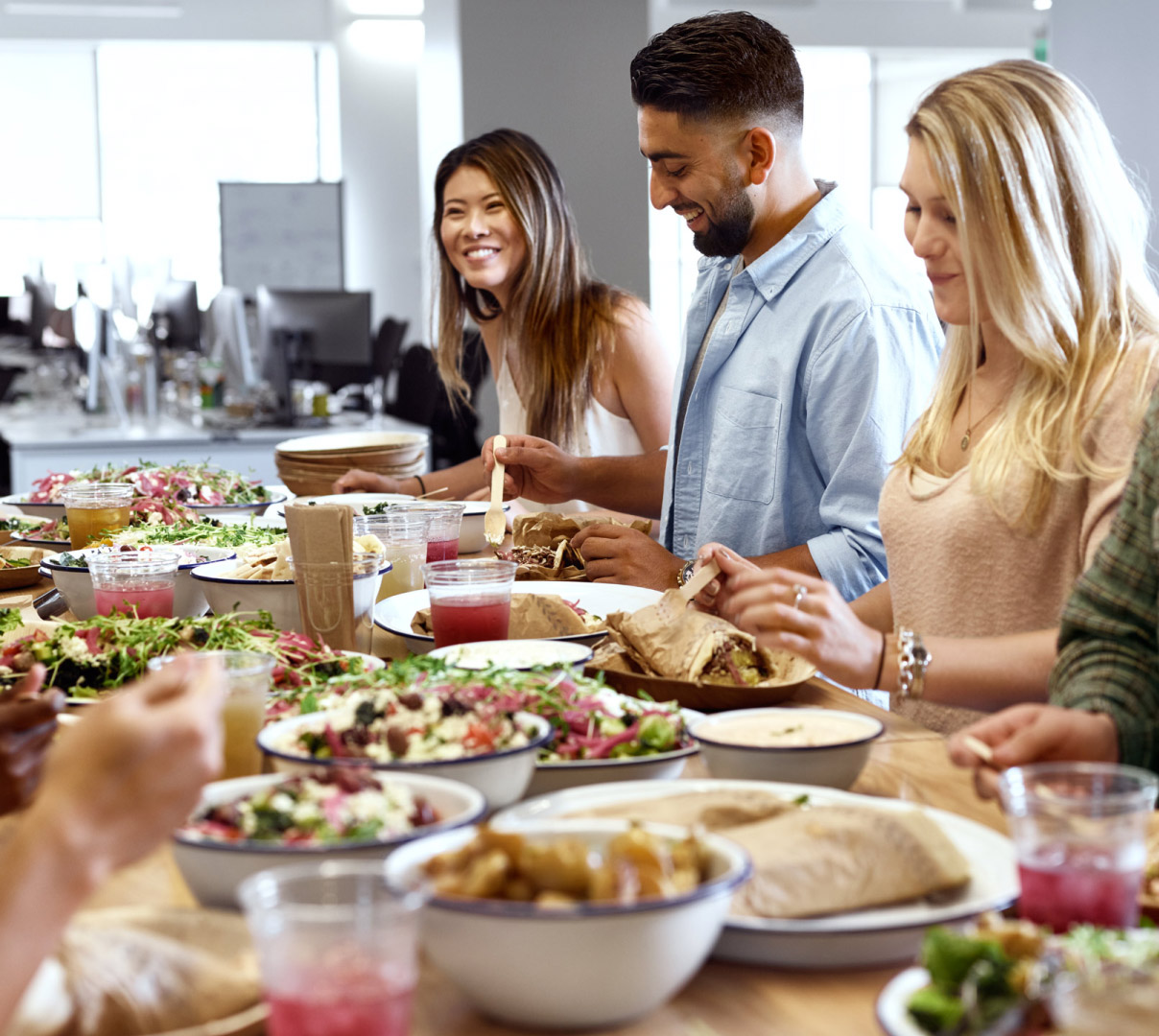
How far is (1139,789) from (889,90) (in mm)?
13477

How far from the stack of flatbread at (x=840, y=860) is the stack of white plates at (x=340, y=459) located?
2.37m

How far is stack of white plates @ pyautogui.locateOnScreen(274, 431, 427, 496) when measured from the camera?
3340 mm

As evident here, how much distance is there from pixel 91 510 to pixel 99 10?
1067 centimetres

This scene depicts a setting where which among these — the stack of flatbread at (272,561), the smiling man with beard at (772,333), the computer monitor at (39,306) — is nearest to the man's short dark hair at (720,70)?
the smiling man with beard at (772,333)

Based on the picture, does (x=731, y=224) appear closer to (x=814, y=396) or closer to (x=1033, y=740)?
(x=814, y=396)

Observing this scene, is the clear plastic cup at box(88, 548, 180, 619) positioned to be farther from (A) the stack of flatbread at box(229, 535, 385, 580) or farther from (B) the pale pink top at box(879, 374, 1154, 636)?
(B) the pale pink top at box(879, 374, 1154, 636)

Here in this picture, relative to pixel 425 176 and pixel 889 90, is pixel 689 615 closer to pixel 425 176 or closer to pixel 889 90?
pixel 425 176

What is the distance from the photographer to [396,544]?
212 centimetres

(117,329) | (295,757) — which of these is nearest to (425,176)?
(117,329)

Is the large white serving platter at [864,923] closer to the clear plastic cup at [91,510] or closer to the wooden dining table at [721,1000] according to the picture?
the wooden dining table at [721,1000]

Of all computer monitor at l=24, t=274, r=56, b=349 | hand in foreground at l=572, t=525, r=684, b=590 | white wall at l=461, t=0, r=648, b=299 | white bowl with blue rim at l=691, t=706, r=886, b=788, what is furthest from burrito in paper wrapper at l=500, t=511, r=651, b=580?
computer monitor at l=24, t=274, r=56, b=349

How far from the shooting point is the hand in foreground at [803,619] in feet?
4.68

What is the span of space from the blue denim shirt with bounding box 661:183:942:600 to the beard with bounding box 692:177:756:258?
9 cm

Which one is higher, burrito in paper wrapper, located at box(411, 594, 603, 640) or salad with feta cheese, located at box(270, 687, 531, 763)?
salad with feta cheese, located at box(270, 687, 531, 763)
